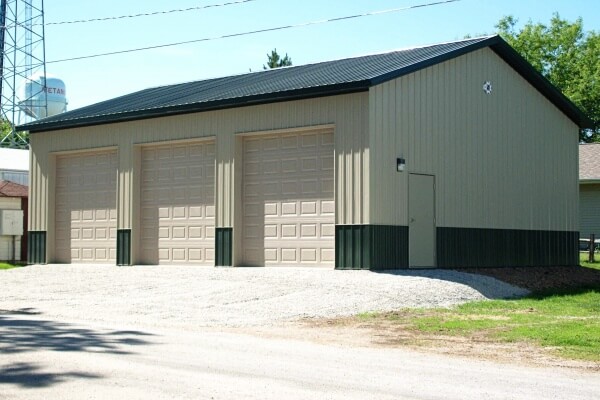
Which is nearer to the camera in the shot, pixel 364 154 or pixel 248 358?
pixel 248 358

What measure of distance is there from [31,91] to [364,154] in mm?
40810

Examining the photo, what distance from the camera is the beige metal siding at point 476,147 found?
18484 millimetres

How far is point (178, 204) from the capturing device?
70.8 feet

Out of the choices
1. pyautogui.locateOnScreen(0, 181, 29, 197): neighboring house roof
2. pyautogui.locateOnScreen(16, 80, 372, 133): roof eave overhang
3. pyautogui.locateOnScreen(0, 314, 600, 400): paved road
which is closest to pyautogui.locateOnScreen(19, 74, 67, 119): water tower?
pyautogui.locateOnScreen(0, 181, 29, 197): neighboring house roof

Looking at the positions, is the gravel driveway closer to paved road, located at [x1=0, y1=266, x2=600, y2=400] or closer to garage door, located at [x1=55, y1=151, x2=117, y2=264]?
paved road, located at [x1=0, y1=266, x2=600, y2=400]

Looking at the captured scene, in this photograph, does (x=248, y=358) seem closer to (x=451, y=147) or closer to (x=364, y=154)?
(x=364, y=154)

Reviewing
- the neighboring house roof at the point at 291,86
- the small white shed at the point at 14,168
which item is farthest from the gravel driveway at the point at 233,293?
the small white shed at the point at 14,168

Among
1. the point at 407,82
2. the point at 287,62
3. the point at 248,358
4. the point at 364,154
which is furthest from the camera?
the point at 287,62

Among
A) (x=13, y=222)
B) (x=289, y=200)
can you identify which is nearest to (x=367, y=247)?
(x=289, y=200)

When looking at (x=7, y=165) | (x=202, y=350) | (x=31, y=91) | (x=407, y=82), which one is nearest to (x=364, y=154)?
(x=407, y=82)

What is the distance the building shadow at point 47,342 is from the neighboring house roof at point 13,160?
25.9 metres

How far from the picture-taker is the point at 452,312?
14594mm

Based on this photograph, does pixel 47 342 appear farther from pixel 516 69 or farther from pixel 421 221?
pixel 516 69

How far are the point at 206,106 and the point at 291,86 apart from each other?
7.63 feet
